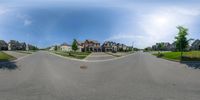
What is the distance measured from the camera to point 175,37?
43.4 m

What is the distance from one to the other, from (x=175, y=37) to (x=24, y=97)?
37.8 metres

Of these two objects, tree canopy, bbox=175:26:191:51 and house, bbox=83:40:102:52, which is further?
tree canopy, bbox=175:26:191:51

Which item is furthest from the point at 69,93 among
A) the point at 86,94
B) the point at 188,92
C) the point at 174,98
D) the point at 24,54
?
the point at 24,54

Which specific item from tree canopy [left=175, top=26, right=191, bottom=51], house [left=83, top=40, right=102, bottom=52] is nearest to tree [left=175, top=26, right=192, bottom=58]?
tree canopy [left=175, top=26, right=191, bottom=51]

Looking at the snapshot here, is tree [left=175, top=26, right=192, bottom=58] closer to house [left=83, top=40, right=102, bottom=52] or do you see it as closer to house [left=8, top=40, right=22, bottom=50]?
house [left=83, top=40, right=102, bottom=52]

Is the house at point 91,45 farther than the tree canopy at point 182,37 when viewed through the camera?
No

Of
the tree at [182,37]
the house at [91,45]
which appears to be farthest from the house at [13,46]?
the tree at [182,37]

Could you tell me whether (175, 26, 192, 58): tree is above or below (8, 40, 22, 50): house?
above

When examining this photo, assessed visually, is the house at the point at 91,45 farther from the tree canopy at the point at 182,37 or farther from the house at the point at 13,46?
the tree canopy at the point at 182,37

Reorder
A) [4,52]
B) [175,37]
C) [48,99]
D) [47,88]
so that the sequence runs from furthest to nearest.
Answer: [175,37], [4,52], [47,88], [48,99]

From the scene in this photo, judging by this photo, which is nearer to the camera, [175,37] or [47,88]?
[47,88]

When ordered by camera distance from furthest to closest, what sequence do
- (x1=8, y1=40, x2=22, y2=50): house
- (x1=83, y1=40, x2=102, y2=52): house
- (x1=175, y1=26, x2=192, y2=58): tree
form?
(x1=175, y1=26, x2=192, y2=58): tree, (x1=8, y1=40, x2=22, y2=50): house, (x1=83, y1=40, x2=102, y2=52): house

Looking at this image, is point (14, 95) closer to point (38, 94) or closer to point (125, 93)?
point (38, 94)

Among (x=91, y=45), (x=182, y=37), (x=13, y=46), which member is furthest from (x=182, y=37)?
(x=13, y=46)
